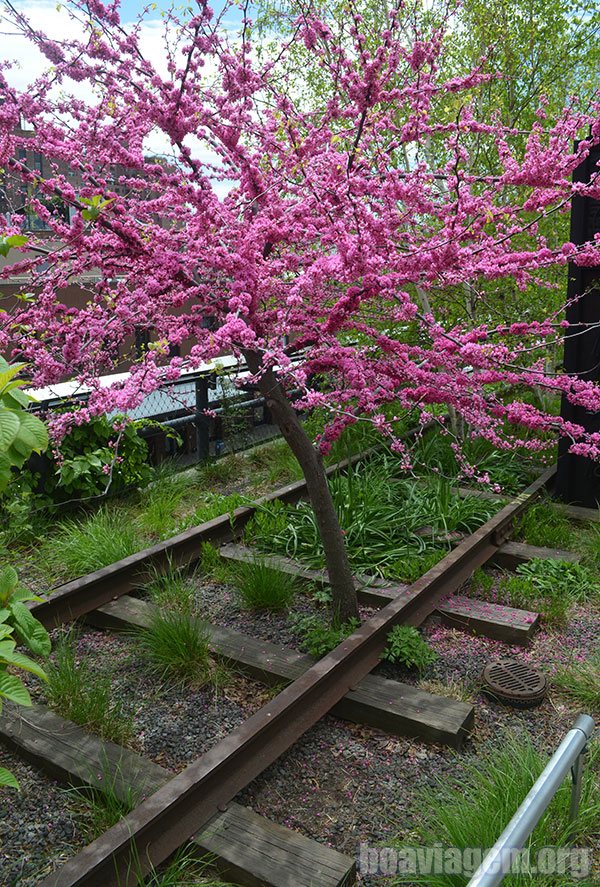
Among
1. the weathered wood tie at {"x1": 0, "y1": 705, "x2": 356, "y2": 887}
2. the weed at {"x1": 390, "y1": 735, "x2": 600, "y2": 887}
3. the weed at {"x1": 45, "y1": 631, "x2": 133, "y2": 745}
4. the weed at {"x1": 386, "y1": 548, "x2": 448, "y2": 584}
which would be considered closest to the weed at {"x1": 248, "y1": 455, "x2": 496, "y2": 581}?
the weed at {"x1": 386, "y1": 548, "x2": 448, "y2": 584}

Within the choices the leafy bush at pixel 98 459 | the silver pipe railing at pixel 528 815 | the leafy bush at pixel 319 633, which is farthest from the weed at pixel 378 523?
the silver pipe railing at pixel 528 815

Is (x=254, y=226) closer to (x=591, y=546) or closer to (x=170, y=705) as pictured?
(x=170, y=705)

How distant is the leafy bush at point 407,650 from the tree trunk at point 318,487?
454 millimetres

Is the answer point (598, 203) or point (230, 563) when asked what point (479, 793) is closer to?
point (230, 563)

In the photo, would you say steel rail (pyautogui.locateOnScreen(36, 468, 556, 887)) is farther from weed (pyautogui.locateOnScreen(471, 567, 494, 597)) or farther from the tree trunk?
weed (pyautogui.locateOnScreen(471, 567, 494, 597))

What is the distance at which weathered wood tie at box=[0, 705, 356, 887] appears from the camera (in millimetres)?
3002

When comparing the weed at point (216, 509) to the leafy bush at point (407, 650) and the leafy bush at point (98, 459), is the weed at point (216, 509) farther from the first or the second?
the leafy bush at point (407, 650)

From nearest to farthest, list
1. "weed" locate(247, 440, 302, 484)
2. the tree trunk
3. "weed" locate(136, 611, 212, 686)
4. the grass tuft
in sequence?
"weed" locate(136, 611, 212, 686), the tree trunk, the grass tuft, "weed" locate(247, 440, 302, 484)

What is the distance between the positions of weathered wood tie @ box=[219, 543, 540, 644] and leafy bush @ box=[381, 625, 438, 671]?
454 mm

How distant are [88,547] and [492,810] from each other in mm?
3912

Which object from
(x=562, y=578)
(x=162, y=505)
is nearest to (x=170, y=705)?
(x=162, y=505)

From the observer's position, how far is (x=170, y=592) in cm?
522

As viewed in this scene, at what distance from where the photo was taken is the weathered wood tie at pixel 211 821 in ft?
9.85

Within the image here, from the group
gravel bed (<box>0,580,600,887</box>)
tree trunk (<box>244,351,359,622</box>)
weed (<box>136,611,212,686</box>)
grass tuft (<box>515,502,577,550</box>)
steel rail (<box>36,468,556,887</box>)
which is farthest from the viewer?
grass tuft (<box>515,502,577,550</box>)
